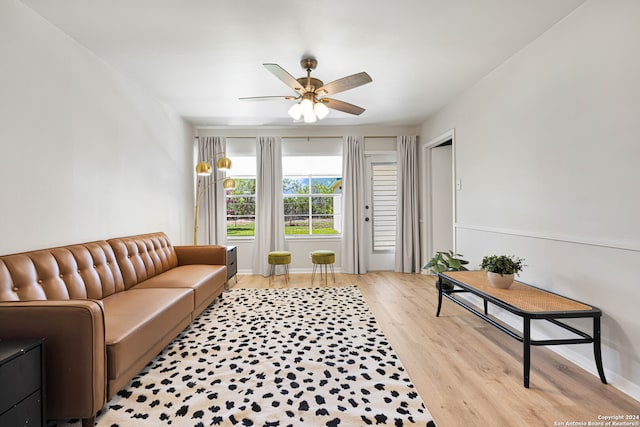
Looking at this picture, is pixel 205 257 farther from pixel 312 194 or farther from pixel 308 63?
pixel 308 63

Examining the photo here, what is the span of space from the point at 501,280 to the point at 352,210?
3.01 meters

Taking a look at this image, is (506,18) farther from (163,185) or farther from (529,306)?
(163,185)

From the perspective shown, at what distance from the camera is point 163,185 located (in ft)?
13.7

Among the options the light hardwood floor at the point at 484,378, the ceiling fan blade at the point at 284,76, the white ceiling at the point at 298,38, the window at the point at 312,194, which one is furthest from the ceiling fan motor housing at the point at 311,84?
the window at the point at 312,194

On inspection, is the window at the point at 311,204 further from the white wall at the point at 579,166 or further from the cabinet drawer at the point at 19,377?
the cabinet drawer at the point at 19,377

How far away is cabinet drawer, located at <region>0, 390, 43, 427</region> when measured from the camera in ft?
4.26

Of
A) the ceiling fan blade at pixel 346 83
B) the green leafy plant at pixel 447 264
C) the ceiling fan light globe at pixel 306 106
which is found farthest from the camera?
the green leafy plant at pixel 447 264

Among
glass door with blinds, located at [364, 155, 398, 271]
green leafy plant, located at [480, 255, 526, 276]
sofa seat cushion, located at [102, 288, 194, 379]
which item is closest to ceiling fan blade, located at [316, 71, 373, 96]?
green leafy plant, located at [480, 255, 526, 276]

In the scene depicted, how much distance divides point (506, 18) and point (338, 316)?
299cm

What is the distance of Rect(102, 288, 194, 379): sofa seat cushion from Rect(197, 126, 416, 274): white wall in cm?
256

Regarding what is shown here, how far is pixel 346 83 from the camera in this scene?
256cm

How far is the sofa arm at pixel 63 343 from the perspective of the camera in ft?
5.01

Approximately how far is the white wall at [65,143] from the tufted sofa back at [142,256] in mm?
182

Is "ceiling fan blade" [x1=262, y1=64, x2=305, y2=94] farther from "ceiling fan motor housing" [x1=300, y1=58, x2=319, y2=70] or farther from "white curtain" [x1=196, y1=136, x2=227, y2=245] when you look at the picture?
"white curtain" [x1=196, y1=136, x2=227, y2=245]
